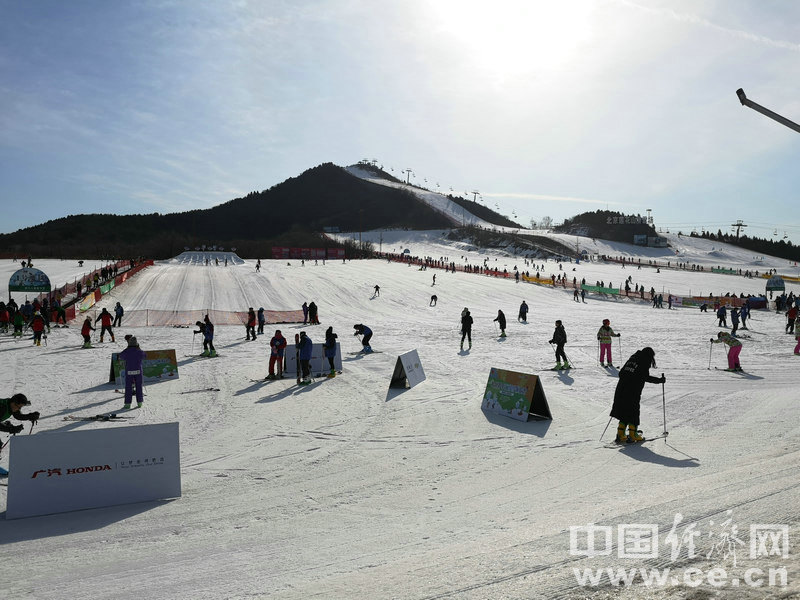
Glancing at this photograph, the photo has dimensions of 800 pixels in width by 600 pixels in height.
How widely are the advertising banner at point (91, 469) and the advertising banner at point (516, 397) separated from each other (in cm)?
631

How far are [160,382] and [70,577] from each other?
9536mm

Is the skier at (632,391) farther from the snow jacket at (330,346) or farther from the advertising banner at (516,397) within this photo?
the snow jacket at (330,346)

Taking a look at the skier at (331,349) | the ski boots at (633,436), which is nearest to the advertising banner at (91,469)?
the ski boots at (633,436)

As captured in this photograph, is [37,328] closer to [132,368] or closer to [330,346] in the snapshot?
[132,368]

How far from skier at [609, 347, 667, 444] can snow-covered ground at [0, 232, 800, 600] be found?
1.09 feet

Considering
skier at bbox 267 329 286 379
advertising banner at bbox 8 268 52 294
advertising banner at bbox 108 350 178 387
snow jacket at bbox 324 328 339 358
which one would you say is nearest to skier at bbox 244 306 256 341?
advertising banner at bbox 108 350 178 387

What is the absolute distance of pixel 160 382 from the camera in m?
13.7

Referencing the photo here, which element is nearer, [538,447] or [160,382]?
[538,447]

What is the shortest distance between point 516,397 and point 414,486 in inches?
160

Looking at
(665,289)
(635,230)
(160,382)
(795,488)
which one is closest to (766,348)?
(795,488)

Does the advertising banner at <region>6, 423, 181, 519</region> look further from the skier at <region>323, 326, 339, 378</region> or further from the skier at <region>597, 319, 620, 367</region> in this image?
the skier at <region>597, 319, 620, 367</region>

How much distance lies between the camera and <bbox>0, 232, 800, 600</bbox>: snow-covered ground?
4602mm

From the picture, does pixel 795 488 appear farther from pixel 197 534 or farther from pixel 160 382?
pixel 160 382

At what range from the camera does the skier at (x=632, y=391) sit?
841 cm
